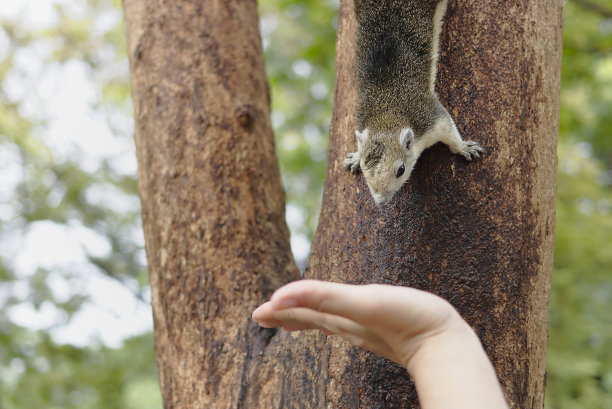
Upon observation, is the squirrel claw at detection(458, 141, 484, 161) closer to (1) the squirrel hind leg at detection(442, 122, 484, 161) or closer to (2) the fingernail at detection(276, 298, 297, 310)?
(1) the squirrel hind leg at detection(442, 122, 484, 161)

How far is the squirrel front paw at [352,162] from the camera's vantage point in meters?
1.92

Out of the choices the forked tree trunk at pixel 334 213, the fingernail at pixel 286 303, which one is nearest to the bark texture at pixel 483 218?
the forked tree trunk at pixel 334 213

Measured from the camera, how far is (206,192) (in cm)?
222

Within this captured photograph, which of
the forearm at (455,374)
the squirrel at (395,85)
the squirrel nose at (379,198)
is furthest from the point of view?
the squirrel at (395,85)

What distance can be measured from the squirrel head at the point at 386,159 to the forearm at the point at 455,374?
77 cm

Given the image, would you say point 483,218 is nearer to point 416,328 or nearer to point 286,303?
point 416,328

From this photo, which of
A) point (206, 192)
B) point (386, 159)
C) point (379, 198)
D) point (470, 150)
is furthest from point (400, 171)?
point (206, 192)

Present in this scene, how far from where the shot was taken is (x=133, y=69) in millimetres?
2529

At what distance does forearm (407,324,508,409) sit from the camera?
921 mm

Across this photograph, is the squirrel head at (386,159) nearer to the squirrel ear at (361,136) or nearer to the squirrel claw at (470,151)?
the squirrel ear at (361,136)

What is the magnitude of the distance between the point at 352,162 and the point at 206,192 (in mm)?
647

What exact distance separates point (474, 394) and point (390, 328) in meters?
0.18

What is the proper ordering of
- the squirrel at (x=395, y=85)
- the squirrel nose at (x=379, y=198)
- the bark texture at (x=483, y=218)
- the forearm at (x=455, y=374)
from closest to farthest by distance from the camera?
the forearm at (x=455, y=374) → the bark texture at (x=483, y=218) → the squirrel nose at (x=379, y=198) → the squirrel at (x=395, y=85)

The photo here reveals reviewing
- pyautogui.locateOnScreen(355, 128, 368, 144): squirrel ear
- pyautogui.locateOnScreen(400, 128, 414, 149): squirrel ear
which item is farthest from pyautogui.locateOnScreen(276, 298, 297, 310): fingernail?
pyautogui.locateOnScreen(400, 128, 414, 149): squirrel ear
